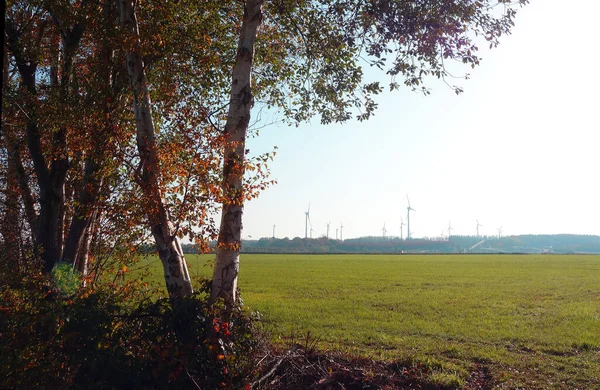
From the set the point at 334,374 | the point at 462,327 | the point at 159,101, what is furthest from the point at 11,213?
the point at 462,327

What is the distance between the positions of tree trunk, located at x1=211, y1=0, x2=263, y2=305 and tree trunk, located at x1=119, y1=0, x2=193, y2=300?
0.66 meters

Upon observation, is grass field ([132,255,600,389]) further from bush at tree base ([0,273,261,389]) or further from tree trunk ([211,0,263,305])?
bush at tree base ([0,273,261,389])

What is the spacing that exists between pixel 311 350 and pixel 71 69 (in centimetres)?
829

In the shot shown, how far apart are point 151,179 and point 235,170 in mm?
1323

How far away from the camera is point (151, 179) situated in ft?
25.5

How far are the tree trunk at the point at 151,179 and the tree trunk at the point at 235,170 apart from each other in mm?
660

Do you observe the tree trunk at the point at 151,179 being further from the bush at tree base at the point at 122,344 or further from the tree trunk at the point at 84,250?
the tree trunk at the point at 84,250

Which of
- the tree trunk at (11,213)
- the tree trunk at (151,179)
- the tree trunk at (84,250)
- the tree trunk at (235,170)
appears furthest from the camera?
the tree trunk at (11,213)

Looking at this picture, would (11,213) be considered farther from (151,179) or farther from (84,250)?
(151,179)

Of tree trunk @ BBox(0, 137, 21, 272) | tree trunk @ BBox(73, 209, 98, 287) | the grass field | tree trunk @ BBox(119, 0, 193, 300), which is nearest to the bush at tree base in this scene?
tree trunk @ BBox(119, 0, 193, 300)

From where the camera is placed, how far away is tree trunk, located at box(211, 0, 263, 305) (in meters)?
8.29

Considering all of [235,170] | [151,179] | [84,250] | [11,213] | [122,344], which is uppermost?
[235,170]

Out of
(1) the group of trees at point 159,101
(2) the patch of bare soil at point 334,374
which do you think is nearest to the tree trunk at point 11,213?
(1) the group of trees at point 159,101

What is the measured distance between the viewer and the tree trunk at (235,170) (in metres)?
8.29
